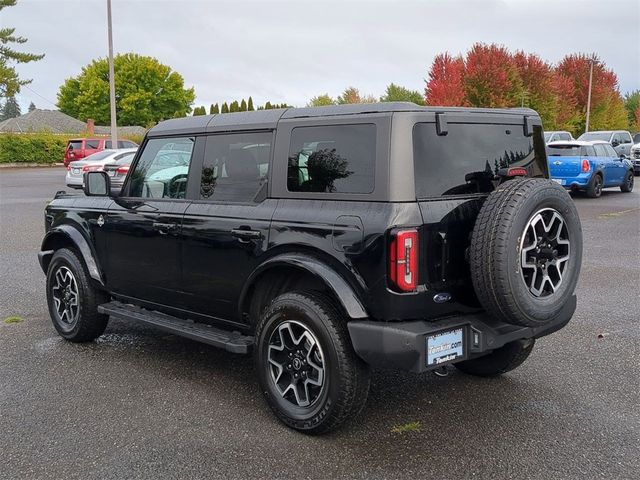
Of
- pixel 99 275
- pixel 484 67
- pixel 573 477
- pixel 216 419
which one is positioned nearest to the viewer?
pixel 573 477

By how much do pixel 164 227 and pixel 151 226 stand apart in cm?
16

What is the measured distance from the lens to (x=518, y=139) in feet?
13.5

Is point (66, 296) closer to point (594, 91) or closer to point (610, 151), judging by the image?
point (610, 151)

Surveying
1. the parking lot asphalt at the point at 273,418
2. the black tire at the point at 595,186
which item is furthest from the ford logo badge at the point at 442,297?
the black tire at the point at 595,186

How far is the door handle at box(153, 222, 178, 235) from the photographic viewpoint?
4473 millimetres

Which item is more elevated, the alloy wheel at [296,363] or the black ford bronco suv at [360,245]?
the black ford bronco suv at [360,245]

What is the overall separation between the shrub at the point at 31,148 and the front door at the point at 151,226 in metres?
39.7

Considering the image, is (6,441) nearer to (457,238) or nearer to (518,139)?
(457,238)

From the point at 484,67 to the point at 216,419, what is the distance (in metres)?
36.0

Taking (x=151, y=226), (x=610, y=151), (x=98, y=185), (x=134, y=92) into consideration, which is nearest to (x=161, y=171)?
(x=151, y=226)

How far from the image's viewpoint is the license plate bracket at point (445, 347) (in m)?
3.33

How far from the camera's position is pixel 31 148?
41219mm

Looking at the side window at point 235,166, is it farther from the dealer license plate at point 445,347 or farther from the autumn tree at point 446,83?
the autumn tree at point 446,83

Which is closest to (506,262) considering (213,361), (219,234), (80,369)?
(219,234)
